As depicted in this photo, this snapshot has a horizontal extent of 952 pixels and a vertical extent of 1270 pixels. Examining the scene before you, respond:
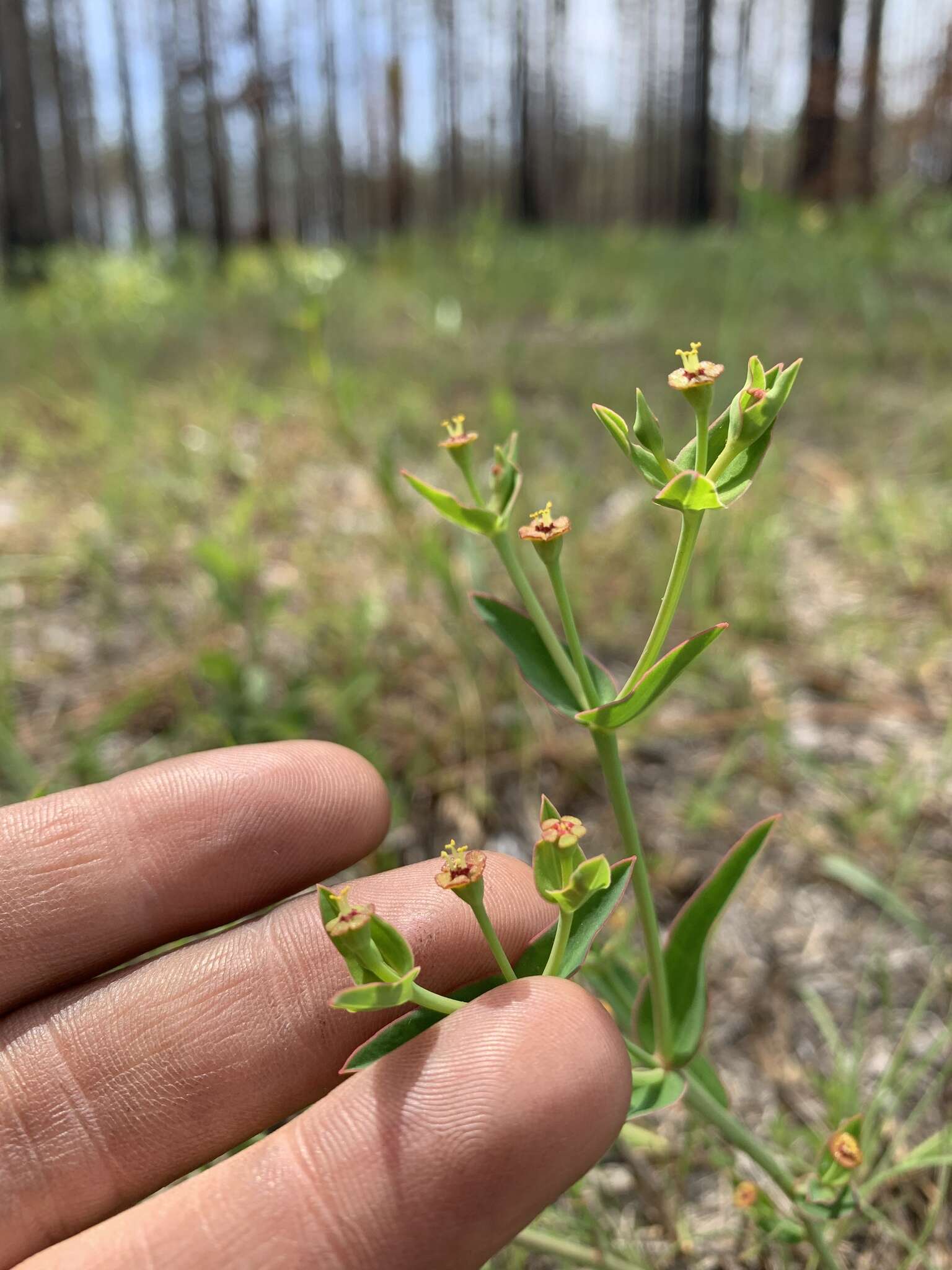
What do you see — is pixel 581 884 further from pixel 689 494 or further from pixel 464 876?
pixel 689 494

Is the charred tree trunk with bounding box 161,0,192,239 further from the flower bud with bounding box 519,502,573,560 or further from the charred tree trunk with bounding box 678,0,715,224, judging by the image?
the flower bud with bounding box 519,502,573,560

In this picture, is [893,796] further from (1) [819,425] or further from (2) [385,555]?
(1) [819,425]

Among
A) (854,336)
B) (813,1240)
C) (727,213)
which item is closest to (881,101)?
(727,213)

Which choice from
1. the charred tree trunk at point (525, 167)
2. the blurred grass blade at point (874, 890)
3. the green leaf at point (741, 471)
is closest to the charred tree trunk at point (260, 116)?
the charred tree trunk at point (525, 167)

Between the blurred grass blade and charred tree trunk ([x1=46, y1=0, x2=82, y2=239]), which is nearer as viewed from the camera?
the blurred grass blade

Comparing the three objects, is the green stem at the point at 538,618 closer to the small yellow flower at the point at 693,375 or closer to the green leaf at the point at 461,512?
the green leaf at the point at 461,512

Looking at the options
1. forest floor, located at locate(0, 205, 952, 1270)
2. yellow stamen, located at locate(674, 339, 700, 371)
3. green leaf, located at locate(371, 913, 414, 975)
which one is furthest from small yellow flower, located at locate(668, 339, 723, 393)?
forest floor, located at locate(0, 205, 952, 1270)

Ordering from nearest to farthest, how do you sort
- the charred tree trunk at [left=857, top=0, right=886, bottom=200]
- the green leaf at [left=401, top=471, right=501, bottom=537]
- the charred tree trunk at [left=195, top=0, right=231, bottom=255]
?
1. the green leaf at [left=401, top=471, right=501, bottom=537]
2. the charred tree trunk at [left=857, top=0, right=886, bottom=200]
3. the charred tree trunk at [left=195, top=0, right=231, bottom=255]
